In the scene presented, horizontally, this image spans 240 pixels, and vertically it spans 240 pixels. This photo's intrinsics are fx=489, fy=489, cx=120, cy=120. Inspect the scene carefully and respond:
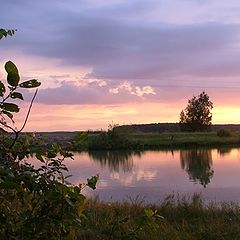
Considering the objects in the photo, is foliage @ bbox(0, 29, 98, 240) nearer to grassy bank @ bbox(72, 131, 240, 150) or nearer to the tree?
grassy bank @ bbox(72, 131, 240, 150)

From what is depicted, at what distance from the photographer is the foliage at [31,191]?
1.67 metres

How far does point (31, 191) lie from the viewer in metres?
1.74

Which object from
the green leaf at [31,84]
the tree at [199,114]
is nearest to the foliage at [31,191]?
the green leaf at [31,84]

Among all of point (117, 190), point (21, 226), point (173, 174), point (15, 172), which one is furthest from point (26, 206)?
point (173, 174)

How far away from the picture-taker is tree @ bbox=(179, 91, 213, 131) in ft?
226

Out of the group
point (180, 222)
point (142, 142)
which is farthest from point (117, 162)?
point (180, 222)

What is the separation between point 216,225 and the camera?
282 inches

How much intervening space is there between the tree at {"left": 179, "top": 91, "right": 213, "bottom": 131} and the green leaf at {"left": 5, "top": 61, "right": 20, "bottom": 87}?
222 feet

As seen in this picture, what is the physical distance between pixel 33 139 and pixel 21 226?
40 cm

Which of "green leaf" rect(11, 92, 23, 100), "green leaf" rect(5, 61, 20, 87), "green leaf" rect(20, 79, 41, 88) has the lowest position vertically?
"green leaf" rect(11, 92, 23, 100)

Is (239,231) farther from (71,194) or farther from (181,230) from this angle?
(71,194)

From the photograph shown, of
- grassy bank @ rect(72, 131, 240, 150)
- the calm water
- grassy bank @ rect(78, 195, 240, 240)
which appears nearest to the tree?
grassy bank @ rect(72, 131, 240, 150)

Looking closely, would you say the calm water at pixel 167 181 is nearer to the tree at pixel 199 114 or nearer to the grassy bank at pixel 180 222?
the grassy bank at pixel 180 222

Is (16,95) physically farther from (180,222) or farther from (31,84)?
(180,222)
